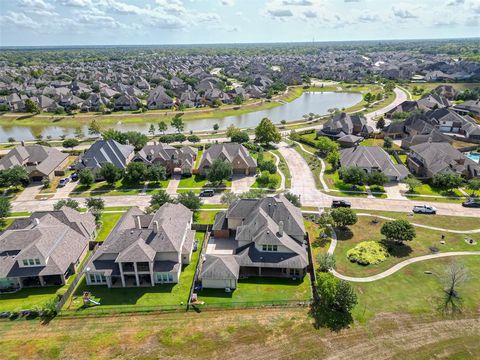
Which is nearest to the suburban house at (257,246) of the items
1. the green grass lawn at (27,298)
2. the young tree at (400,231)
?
the young tree at (400,231)

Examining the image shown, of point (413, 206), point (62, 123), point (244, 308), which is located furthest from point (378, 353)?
point (62, 123)

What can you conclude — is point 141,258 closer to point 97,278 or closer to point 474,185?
point 97,278

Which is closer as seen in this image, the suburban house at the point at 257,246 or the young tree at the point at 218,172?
the suburban house at the point at 257,246

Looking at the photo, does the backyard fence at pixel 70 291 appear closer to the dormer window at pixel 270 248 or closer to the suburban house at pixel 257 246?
the suburban house at pixel 257 246

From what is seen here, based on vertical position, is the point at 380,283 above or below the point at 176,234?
below

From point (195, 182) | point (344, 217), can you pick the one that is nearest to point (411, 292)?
point (344, 217)

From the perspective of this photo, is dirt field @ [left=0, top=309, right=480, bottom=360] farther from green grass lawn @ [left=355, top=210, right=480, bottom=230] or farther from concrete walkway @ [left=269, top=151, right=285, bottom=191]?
concrete walkway @ [left=269, top=151, right=285, bottom=191]

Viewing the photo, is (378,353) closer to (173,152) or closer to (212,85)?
(173,152)
